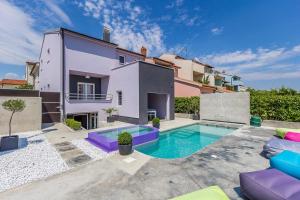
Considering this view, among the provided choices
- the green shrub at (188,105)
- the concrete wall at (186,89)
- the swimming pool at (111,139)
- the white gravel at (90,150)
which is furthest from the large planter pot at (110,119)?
the concrete wall at (186,89)

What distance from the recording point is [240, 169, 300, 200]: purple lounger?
11.5 ft

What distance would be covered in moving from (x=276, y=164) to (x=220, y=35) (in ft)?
58.2

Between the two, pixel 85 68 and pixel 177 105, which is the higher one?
pixel 85 68

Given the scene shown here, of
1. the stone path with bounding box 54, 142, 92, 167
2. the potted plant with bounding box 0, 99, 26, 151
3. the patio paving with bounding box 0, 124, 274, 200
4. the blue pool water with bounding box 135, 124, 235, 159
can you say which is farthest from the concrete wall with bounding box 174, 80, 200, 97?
the potted plant with bounding box 0, 99, 26, 151

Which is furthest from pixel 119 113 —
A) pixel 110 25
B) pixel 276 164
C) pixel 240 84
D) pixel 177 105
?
pixel 240 84

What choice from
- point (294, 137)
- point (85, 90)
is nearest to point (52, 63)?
point (85, 90)

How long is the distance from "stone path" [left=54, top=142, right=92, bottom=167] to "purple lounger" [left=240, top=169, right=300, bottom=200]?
19.9ft

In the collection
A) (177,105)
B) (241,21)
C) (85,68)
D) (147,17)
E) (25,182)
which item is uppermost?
(147,17)

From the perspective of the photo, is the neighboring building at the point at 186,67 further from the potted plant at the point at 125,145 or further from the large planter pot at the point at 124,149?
the large planter pot at the point at 124,149

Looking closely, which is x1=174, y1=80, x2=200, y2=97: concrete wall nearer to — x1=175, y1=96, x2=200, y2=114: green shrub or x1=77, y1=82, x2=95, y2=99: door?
x1=175, y1=96, x2=200, y2=114: green shrub

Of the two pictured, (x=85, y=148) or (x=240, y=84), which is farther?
(x=240, y=84)

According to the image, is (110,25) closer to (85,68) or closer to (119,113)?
(85,68)

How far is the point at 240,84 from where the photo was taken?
54.6 metres

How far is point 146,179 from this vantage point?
539 centimetres
